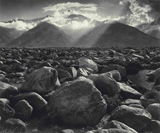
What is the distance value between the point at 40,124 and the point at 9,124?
2.36 feet

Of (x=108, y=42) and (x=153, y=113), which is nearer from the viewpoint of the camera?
(x=153, y=113)

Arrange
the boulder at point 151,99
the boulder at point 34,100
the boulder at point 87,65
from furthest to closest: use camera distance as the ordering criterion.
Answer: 1. the boulder at point 87,65
2. the boulder at point 151,99
3. the boulder at point 34,100

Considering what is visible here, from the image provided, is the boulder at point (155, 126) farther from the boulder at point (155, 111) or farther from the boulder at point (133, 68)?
the boulder at point (133, 68)

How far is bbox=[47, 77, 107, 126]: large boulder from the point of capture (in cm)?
413

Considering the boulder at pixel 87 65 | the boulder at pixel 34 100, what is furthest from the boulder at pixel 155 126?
the boulder at pixel 87 65

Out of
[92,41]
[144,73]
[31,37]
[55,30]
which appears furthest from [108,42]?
[144,73]

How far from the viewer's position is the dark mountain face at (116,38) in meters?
140

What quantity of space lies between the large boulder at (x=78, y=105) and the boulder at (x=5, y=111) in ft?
2.63

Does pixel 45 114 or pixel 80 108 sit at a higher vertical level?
pixel 80 108

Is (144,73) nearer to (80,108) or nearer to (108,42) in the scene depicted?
(80,108)

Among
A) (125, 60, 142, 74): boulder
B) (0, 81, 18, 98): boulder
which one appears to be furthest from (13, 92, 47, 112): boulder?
(125, 60, 142, 74): boulder

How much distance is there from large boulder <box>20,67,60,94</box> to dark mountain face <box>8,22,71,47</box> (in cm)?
14117

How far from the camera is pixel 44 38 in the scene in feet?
541

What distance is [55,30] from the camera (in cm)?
17462
